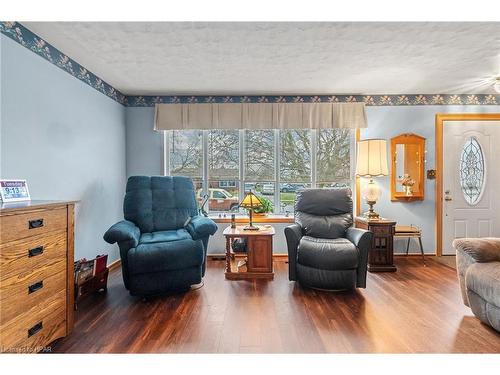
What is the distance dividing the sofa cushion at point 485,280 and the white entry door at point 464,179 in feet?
6.79

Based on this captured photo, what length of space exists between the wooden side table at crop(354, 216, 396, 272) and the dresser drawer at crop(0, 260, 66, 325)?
313 cm

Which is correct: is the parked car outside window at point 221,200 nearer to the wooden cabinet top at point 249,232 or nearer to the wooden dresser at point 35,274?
the wooden cabinet top at point 249,232

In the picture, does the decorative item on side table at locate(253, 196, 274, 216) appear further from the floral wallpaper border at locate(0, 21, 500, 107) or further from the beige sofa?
the beige sofa

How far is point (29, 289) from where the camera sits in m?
1.53

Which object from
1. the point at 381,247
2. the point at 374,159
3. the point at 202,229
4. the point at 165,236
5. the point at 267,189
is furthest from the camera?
the point at 267,189

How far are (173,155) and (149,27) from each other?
2081mm

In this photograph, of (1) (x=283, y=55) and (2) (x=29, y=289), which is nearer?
(2) (x=29, y=289)

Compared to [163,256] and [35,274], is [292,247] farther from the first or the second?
[35,274]

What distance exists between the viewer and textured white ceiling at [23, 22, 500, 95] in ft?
7.12

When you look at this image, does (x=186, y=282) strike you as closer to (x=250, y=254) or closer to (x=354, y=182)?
(x=250, y=254)

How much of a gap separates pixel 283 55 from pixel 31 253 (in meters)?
2.52

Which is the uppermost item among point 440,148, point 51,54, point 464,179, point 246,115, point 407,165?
point 51,54

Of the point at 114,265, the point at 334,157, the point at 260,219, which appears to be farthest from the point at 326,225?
the point at 114,265
